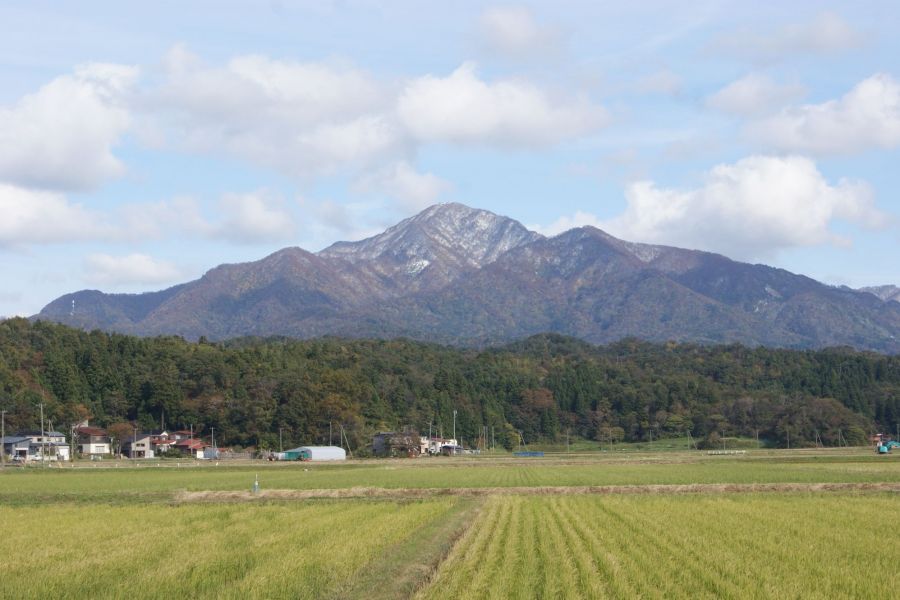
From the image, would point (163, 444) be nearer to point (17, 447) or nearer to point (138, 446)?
point (138, 446)

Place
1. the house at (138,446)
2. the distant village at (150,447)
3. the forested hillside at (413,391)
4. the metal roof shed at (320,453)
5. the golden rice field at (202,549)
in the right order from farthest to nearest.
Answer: the forested hillside at (413,391), the house at (138,446), the distant village at (150,447), the metal roof shed at (320,453), the golden rice field at (202,549)

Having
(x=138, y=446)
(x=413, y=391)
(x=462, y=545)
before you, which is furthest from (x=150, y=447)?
(x=462, y=545)

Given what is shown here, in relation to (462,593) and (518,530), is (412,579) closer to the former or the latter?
(462,593)

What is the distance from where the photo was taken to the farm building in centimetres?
9550

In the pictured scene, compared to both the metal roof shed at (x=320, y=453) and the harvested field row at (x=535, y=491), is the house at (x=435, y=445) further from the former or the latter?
the harvested field row at (x=535, y=491)

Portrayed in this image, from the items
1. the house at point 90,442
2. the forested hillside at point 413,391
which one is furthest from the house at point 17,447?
the forested hillside at point 413,391

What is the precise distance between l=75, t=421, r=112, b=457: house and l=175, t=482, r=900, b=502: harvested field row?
3009 inches

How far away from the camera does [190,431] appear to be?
387 feet

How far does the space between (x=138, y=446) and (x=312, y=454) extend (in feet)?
93.2

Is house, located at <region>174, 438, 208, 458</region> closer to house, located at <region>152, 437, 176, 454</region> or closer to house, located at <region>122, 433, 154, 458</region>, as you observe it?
house, located at <region>152, 437, 176, 454</region>

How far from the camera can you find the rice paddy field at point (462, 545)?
1473 cm

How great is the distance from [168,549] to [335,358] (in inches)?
5118

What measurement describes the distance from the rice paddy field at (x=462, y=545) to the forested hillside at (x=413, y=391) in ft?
262

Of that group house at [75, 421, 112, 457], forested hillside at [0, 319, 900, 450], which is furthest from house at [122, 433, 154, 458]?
forested hillside at [0, 319, 900, 450]
